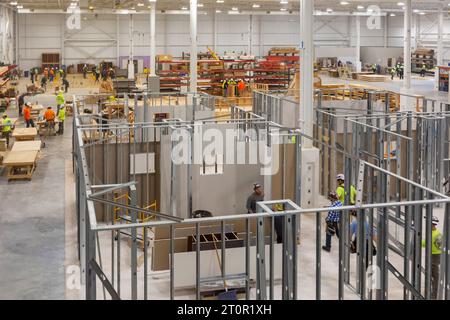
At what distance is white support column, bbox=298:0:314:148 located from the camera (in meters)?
15.7

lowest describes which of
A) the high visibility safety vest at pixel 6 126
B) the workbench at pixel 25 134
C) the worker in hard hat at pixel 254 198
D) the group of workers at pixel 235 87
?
the worker in hard hat at pixel 254 198

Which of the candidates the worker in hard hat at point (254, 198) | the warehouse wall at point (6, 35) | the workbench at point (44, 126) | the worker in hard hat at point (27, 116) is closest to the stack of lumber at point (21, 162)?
the worker in hard hat at point (27, 116)

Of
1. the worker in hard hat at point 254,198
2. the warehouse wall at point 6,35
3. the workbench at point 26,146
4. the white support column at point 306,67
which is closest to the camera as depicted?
the worker in hard hat at point 254,198

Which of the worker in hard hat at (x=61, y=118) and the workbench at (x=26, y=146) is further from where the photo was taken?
the worker in hard hat at (x=61, y=118)

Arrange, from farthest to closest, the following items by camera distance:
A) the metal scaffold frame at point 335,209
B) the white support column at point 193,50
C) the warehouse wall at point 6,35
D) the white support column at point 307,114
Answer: the warehouse wall at point 6,35, the white support column at point 193,50, the white support column at point 307,114, the metal scaffold frame at point 335,209

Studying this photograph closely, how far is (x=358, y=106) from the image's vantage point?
22.3 meters

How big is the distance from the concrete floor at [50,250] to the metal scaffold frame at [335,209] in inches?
16.2

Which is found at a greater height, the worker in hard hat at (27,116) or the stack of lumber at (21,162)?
the worker in hard hat at (27,116)

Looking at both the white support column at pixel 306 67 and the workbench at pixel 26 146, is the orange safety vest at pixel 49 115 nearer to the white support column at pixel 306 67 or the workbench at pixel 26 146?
the workbench at pixel 26 146

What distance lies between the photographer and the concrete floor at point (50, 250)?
1048 cm

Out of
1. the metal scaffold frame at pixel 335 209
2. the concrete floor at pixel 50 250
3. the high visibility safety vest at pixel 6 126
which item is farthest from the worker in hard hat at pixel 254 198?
the high visibility safety vest at pixel 6 126

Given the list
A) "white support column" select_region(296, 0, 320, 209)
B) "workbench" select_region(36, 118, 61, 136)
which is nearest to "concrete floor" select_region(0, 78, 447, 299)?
"white support column" select_region(296, 0, 320, 209)
